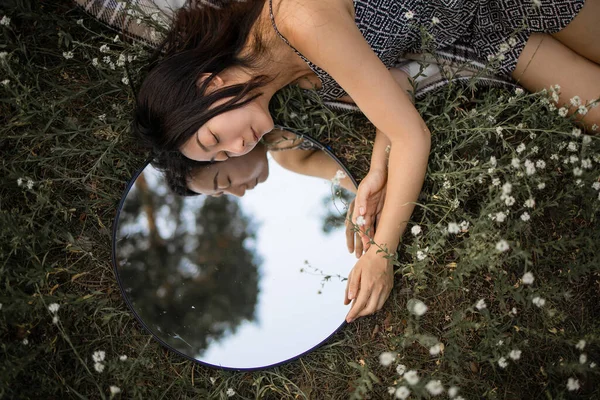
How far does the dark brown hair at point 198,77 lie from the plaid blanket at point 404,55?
298 mm

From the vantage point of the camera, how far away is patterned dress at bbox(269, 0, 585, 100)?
179cm

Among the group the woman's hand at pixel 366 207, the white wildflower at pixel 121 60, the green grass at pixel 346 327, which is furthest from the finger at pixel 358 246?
the white wildflower at pixel 121 60

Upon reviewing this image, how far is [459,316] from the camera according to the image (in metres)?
1.70

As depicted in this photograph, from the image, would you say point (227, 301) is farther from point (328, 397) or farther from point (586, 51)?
point (586, 51)

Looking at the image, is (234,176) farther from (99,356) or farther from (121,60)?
(99,356)

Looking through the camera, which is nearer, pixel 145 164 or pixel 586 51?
pixel 586 51

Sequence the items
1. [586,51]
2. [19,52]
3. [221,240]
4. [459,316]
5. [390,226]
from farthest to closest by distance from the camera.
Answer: [19,52] → [221,240] → [586,51] → [390,226] → [459,316]

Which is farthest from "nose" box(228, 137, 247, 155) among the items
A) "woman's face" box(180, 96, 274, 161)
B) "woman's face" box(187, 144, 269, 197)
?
"woman's face" box(187, 144, 269, 197)

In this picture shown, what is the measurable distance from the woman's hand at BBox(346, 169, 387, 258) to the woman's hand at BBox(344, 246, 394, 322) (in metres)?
0.06

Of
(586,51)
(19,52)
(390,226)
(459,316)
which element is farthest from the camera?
(19,52)

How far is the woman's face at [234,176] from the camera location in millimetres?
2072

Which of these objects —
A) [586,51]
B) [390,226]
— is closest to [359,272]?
[390,226]

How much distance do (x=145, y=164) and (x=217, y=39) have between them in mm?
621

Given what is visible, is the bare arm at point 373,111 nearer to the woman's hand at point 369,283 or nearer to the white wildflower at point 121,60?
the woman's hand at point 369,283
